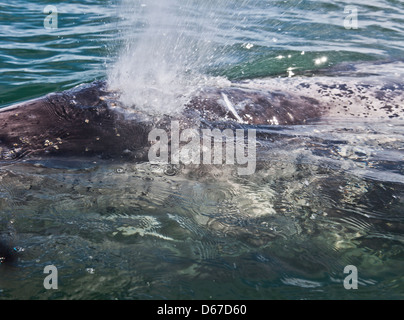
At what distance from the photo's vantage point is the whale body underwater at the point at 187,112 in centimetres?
329

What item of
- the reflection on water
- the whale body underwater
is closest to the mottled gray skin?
the whale body underwater

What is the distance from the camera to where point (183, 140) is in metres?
3.48

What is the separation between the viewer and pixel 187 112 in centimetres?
373

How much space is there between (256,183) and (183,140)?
0.65 m

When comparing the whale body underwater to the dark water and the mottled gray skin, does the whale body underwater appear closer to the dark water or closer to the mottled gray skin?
the mottled gray skin

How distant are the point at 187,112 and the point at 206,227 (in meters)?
1.13

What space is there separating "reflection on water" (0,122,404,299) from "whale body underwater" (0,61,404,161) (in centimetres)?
16

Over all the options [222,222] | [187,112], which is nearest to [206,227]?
[222,222]

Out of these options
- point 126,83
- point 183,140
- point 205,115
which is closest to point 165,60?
point 126,83

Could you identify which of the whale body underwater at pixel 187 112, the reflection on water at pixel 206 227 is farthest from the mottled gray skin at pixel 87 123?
the reflection on water at pixel 206 227
